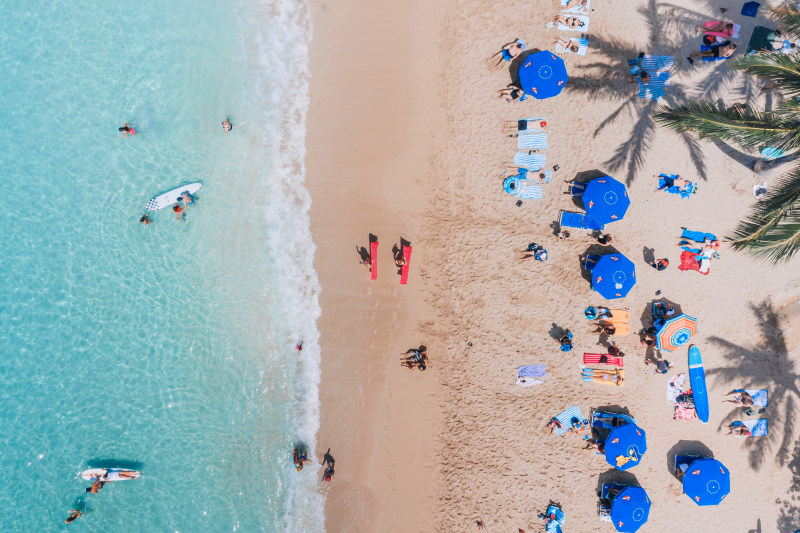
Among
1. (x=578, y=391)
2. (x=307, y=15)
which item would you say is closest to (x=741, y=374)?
(x=578, y=391)

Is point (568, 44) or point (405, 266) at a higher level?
point (568, 44)

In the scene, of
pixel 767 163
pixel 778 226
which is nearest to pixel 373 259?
pixel 778 226

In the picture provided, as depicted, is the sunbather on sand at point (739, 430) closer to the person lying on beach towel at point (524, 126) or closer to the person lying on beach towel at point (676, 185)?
the person lying on beach towel at point (676, 185)

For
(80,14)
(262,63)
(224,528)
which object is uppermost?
(80,14)

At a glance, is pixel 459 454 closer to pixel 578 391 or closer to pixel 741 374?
pixel 578 391

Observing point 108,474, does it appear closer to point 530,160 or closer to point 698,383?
point 530,160

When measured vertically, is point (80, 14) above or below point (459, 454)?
above

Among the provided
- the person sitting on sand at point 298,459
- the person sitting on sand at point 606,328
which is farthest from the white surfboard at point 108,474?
the person sitting on sand at point 606,328
